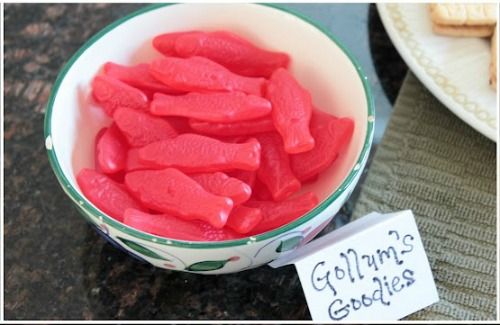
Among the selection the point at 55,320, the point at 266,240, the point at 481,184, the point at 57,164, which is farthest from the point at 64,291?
the point at 481,184

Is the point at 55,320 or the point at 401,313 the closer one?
the point at 401,313

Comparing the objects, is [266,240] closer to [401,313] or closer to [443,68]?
[401,313]

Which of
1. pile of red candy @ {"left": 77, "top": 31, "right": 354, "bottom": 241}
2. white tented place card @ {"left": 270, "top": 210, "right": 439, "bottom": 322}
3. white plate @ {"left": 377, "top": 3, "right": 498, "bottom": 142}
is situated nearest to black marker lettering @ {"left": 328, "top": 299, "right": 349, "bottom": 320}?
white tented place card @ {"left": 270, "top": 210, "right": 439, "bottom": 322}

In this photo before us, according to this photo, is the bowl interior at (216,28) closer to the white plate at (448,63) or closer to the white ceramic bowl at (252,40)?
the white ceramic bowl at (252,40)

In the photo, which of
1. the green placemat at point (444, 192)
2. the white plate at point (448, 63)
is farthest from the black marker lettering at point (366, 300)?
the white plate at point (448, 63)

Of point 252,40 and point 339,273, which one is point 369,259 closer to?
point 339,273

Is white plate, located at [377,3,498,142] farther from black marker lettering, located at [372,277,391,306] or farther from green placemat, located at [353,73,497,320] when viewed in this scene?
black marker lettering, located at [372,277,391,306]
